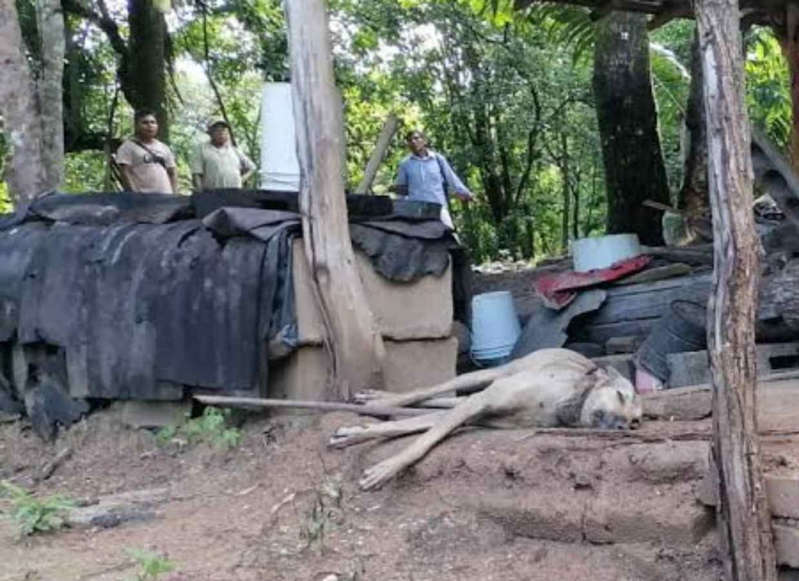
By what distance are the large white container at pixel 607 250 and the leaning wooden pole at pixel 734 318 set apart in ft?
16.4

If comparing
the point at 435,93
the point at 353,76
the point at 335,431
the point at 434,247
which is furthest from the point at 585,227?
the point at 335,431

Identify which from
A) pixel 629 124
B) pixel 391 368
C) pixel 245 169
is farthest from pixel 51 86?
pixel 629 124

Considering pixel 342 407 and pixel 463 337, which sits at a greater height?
pixel 463 337

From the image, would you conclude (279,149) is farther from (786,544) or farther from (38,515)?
(786,544)

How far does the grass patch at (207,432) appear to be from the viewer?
5.92m

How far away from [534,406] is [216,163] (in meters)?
5.67

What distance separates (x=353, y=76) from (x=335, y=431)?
503 inches

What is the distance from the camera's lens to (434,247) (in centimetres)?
654

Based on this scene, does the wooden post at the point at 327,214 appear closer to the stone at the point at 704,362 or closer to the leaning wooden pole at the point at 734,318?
the stone at the point at 704,362

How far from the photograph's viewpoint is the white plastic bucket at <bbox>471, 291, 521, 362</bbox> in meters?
8.21

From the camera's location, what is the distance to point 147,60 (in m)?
13.0

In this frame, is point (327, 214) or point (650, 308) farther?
point (650, 308)

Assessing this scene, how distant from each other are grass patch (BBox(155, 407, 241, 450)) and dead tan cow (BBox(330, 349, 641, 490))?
1024 mm

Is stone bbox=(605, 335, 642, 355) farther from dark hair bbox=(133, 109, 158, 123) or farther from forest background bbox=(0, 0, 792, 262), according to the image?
forest background bbox=(0, 0, 792, 262)
